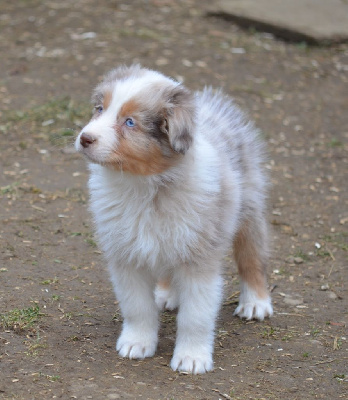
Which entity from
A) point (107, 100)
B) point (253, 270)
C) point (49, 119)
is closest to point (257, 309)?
point (253, 270)

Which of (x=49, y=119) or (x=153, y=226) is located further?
(x=49, y=119)

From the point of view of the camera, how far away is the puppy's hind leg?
486 cm

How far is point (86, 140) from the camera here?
3727mm

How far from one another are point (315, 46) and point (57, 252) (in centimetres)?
592

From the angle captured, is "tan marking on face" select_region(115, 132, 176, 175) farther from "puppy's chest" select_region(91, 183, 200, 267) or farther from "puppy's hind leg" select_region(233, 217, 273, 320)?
"puppy's hind leg" select_region(233, 217, 273, 320)

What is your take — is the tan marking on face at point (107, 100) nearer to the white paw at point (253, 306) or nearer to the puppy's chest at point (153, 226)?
the puppy's chest at point (153, 226)

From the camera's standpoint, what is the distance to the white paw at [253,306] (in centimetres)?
494

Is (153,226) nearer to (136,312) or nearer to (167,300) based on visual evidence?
(136,312)

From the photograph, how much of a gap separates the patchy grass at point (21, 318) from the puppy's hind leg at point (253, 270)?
1286mm

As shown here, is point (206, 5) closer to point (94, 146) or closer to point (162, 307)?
point (162, 307)

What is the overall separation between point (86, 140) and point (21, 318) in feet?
4.13

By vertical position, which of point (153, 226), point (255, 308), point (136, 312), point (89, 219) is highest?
point (153, 226)

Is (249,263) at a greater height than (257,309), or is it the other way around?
(249,263)

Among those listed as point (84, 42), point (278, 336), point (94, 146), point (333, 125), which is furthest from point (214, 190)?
point (84, 42)
